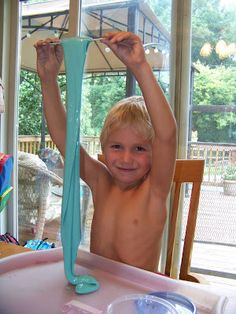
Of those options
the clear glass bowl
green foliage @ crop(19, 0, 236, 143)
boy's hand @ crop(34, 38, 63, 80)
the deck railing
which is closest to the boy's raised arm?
boy's hand @ crop(34, 38, 63, 80)

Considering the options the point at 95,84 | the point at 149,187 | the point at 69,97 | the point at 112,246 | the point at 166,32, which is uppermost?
the point at 166,32

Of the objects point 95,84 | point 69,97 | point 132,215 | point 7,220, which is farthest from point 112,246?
point 7,220

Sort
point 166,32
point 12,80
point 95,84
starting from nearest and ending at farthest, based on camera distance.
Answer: point 166,32
point 95,84
point 12,80

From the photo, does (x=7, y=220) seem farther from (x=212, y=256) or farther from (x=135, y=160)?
(x=135, y=160)

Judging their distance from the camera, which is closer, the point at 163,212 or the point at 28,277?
the point at 28,277

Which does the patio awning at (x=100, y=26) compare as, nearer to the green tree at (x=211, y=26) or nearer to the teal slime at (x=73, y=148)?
the green tree at (x=211, y=26)

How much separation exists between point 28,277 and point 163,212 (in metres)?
0.38

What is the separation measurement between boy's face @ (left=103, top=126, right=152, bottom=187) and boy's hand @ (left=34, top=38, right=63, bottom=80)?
7.1 inches

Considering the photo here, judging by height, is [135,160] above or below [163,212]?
above

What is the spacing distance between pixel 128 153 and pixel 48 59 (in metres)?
0.24

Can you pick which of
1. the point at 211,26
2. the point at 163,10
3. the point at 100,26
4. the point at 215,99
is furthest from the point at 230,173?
the point at 100,26

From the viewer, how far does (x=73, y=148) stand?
428mm

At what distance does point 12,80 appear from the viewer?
2225mm

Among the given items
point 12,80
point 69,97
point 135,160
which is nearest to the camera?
point 69,97
